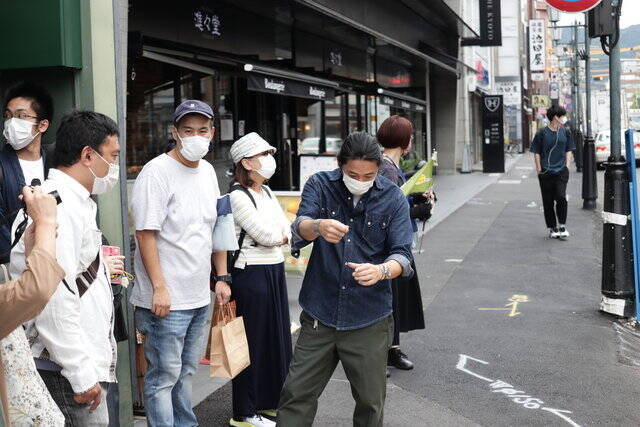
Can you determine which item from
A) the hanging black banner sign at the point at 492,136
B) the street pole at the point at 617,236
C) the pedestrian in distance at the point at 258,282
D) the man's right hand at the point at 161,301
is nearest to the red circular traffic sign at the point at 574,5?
the street pole at the point at 617,236

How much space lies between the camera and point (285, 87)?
10930 millimetres

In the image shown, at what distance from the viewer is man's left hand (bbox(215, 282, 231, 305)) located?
463cm

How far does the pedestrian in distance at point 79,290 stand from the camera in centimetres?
292

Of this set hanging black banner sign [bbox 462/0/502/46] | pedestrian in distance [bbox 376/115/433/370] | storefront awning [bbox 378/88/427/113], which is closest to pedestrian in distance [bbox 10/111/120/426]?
pedestrian in distance [bbox 376/115/433/370]

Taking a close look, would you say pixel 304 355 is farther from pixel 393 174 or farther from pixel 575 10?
pixel 575 10

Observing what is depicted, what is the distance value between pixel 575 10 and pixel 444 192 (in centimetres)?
1422

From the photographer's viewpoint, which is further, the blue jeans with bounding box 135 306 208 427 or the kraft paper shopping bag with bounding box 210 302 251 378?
the kraft paper shopping bag with bounding box 210 302 251 378

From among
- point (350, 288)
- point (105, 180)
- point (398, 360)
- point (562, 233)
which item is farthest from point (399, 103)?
point (105, 180)

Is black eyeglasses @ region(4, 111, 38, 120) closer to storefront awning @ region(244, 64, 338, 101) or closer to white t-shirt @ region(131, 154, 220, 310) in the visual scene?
white t-shirt @ region(131, 154, 220, 310)

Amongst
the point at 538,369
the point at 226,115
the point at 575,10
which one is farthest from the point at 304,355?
the point at 226,115

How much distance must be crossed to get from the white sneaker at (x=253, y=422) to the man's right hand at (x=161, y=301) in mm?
1129

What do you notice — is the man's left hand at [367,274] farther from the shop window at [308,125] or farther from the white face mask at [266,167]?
the shop window at [308,125]

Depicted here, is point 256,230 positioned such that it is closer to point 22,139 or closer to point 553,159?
point 22,139

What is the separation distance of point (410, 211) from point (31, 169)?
2904 millimetres
